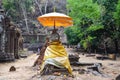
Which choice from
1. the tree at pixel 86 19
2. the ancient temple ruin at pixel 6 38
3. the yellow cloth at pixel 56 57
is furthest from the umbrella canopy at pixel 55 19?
the tree at pixel 86 19

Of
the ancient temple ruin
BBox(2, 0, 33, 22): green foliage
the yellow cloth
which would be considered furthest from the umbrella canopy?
BBox(2, 0, 33, 22): green foliage

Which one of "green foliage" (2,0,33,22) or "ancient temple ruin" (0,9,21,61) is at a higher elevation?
"green foliage" (2,0,33,22)

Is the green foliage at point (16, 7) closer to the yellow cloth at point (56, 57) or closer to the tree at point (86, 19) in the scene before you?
the tree at point (86, 19)

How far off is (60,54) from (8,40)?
1056 cm

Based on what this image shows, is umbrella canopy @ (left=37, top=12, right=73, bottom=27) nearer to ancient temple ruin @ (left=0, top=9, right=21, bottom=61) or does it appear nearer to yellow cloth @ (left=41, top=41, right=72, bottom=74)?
yellow cloth @ (left=41, top=41, right=72, bottom=74)

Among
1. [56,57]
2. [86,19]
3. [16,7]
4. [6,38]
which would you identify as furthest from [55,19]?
[16,7]

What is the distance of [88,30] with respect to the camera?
2895cm

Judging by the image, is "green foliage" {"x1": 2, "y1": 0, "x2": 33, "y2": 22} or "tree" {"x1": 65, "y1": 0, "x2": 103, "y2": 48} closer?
"tree" {"x1": 65, "y1": 0, "x2": 103, "y2": 48}

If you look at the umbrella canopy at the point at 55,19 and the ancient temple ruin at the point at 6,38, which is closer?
the umbrella canopy at the point at 55,19

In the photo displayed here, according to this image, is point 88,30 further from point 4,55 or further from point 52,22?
point 52,22

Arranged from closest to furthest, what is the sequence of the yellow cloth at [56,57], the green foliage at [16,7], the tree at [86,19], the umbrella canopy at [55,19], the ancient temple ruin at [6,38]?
the yellow cloth at [56,57]
the umbrella canopy at [55,19]
the ancient temple ruin at [6,38]
the tree at [86,19]
the green foliage at [16,7]

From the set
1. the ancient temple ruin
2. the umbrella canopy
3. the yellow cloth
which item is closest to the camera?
the yellow cloth

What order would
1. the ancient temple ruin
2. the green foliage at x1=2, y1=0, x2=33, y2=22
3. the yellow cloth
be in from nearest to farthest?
the yellow cloth
the ancient temple ruin
the green foliage at x1=2, y1=0, x2=33, y2=22

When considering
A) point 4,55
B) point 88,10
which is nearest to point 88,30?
point 88,10
